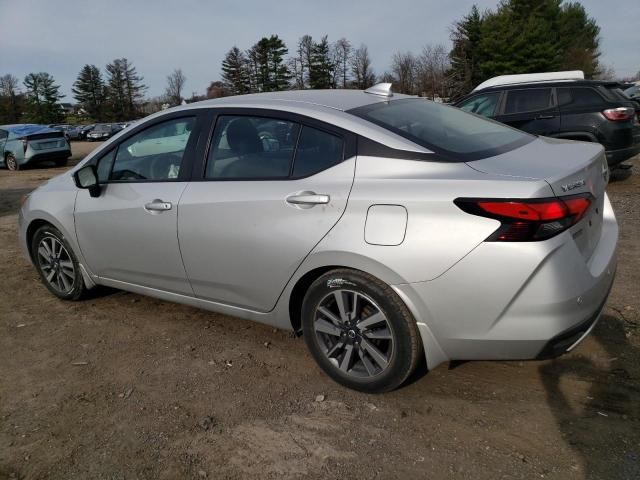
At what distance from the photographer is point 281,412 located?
2807 mm

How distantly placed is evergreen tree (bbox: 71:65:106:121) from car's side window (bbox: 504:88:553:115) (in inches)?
3207

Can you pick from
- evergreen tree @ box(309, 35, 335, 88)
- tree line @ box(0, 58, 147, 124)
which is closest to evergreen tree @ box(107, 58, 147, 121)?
tree line @ box(0, 58, 147, 124)

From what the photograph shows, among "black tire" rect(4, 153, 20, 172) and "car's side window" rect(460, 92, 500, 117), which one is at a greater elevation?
"car's side window" rect(460, 92, 500, 117)

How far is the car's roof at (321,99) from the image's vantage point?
3.11 meters

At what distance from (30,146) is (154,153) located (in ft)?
49.1

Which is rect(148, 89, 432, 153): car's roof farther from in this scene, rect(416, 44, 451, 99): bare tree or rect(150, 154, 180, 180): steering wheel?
rect(416, 44, 451, 99): bare tree

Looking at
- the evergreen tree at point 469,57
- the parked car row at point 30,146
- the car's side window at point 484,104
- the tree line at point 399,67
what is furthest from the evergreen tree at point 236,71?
the car's side window at point 484,104

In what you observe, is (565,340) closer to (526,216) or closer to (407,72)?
(526,216)

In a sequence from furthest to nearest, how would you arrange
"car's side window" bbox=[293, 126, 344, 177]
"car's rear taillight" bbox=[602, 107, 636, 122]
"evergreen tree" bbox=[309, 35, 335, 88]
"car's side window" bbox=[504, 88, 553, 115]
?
"evergreen tree" bbox=[309, 35, 335, 88] < "car's side window" bbox=[504, 88, 553, 115] < "car's rear taillight" bbox=[602, 107, 636, 122] < "car's side window" bbox=[293, 126, 344, 177]

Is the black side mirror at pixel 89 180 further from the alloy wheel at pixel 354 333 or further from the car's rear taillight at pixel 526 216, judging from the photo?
the car's rear taillight at pixel 526 216

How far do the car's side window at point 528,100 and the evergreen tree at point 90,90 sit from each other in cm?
8145

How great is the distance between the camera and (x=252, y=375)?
320 centimetres

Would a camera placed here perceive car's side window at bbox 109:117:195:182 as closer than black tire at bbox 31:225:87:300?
Yes

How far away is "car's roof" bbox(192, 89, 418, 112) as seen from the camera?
123 inches
